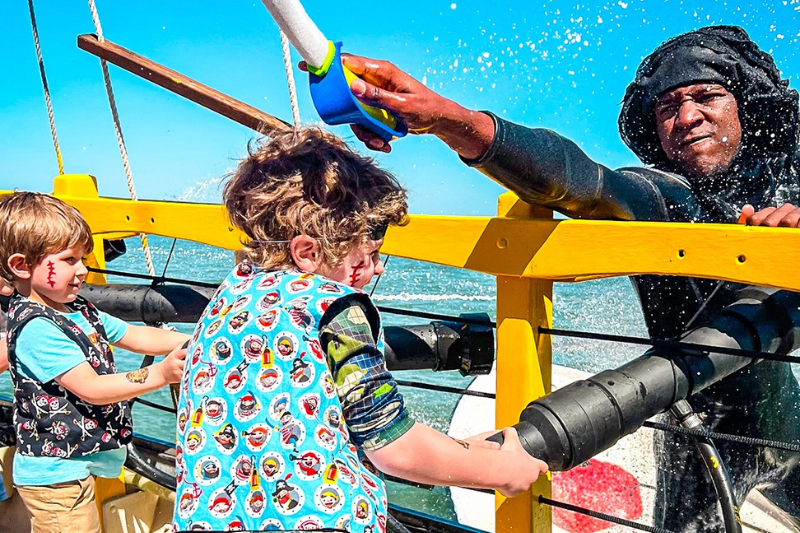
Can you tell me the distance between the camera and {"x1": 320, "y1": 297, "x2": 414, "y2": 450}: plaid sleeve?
3.59 feet

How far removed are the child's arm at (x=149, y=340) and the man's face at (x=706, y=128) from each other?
1.57 metres

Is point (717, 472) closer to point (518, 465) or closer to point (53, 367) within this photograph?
point (518, 465)

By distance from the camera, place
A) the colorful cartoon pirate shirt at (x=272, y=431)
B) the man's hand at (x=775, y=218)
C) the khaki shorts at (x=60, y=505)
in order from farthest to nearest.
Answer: the khaki shorts at (x=60, y=505) → the man's hand at (x=775, y=218) → the colorful cartoon pirate shirt at (x=272, y=431)

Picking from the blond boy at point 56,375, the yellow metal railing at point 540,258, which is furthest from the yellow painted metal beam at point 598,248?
the blond boy at point 56,375

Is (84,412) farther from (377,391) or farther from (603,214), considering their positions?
(603,214)

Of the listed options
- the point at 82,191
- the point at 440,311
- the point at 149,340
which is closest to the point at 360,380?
the point at 149,340

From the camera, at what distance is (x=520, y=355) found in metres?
1.59

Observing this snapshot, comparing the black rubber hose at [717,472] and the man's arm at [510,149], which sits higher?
the man's arm at [510,149]

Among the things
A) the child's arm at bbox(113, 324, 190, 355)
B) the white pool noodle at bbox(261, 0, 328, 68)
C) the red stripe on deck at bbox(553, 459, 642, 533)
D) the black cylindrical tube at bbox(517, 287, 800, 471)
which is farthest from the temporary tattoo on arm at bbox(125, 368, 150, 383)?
the red stripe on deck at bbox(553, 459, 642, 533)

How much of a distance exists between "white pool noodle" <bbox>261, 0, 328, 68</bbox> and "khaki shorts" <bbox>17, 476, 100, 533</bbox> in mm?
1483

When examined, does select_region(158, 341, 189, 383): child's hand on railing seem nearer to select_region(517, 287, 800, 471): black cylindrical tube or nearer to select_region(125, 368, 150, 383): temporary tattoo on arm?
select_region(125, 368, 150, 383): temporary tattoo on arm

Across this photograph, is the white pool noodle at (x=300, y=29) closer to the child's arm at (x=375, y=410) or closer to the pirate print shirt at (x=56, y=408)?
the child's arm at (x=375, y=410)

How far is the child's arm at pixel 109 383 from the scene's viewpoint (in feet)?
5.63

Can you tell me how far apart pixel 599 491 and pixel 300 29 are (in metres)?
4.60
